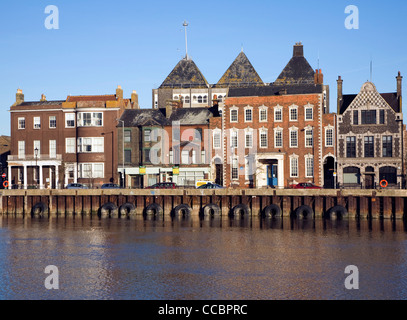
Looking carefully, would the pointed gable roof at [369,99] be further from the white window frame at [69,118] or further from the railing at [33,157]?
the railing at [33,157]

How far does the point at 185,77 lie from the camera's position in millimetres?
102750

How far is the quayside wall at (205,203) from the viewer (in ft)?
204

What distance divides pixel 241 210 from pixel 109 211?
45.4ft

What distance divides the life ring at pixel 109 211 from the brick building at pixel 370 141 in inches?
1073

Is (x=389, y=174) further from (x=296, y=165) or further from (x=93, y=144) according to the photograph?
(x=93, y=144)

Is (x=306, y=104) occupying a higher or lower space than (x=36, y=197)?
higher

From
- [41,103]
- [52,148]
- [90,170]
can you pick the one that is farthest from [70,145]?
[41,103]

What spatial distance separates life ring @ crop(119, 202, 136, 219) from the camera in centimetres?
6681

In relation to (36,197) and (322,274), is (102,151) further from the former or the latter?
(322,274)

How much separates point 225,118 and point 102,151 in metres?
16.3

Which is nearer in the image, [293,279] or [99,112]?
[293,279]
